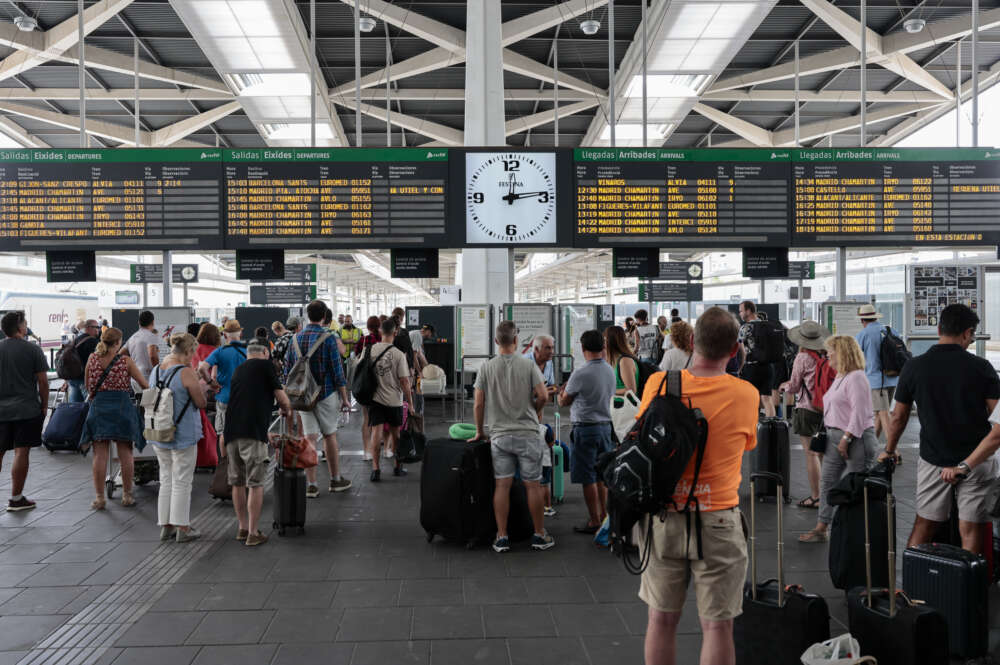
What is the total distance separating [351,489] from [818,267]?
28703 mm

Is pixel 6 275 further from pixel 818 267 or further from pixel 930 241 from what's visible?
pixel 818 267

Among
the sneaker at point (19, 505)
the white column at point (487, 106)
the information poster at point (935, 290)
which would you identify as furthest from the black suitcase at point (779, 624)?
the information poster at point (935, 290)

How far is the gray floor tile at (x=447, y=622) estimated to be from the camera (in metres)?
3.63

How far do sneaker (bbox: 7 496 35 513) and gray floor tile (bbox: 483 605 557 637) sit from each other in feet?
15.5

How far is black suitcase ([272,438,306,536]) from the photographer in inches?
213

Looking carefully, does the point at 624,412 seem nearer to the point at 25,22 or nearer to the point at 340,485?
the point at 340,485

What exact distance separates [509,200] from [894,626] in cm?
622

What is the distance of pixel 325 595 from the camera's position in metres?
4.21

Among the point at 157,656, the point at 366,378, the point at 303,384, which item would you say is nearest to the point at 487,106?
the point at 366,378

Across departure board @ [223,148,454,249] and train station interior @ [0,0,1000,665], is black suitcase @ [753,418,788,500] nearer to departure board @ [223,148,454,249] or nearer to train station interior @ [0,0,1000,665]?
train station interior @ [0,0,1000,665]

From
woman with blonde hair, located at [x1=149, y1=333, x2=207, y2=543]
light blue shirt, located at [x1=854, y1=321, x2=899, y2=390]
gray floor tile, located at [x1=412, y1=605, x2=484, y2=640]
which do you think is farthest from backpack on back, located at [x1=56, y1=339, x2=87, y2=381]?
light blue shirt, located at [x1=854, y1=321, x2=899, y2=390]

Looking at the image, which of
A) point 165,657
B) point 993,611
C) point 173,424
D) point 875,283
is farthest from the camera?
point 875,283

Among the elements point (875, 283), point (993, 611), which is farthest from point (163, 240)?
point (875, 283)

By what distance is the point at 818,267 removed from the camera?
30.8 meters
